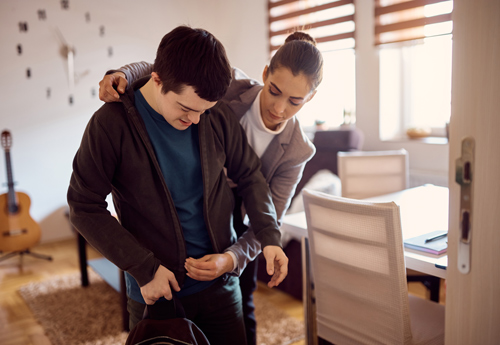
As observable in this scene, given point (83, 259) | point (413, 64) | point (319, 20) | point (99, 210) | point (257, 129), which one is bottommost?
point (83, 259)

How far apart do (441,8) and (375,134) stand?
1.05 metres

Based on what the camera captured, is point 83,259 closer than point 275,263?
No

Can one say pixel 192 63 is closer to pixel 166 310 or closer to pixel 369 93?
pixel 166 310

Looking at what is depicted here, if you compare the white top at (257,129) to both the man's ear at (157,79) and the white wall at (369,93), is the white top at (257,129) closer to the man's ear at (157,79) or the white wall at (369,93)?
the man's ear at (157,79)

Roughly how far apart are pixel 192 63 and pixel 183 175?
26 cm

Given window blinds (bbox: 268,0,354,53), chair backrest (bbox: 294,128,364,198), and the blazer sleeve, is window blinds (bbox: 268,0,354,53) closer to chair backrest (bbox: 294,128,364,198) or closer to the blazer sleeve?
chair backrest (bbox: 294,128,364,198)

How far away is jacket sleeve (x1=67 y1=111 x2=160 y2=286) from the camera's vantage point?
835 mm

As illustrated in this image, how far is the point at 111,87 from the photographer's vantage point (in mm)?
896

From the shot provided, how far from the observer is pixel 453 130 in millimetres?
696

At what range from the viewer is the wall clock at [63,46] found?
3670 mm

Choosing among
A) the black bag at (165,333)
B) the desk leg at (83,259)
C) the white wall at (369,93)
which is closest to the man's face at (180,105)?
the black bag at (165,333)

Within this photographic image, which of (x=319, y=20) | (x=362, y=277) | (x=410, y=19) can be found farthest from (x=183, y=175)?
(x=319, y=20)

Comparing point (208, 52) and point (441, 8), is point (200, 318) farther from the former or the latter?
point (441, 8)

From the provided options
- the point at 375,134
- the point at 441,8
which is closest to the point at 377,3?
the point at 441,8
